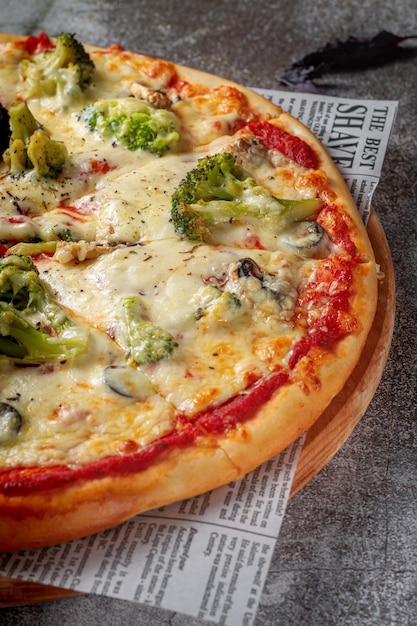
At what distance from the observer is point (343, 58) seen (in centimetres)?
748

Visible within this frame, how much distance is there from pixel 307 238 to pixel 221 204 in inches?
21.2

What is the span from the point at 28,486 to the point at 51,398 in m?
0.46

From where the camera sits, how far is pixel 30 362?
13.5 feet

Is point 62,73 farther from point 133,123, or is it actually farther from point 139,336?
point 139,336

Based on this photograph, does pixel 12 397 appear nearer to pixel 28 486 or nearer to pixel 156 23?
pixel 28 486

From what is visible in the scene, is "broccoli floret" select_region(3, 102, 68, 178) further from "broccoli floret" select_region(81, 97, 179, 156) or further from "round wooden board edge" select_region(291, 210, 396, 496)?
"round wooden board edge" select_region(291, 210, 396, 496)

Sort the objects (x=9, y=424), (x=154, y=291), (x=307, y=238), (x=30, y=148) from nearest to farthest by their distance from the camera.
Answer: (x=9, y=424)
(x=154, y=291)
(x=307, y=238)
(x=30, y=148)

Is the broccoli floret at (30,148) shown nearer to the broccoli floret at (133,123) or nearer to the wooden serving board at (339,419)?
the broccoli floret at (133,123)

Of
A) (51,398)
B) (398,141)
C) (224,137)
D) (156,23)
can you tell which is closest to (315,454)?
(51,398)

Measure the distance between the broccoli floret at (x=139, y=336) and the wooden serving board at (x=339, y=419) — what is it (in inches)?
33.9

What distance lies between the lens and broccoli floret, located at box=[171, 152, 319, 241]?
15.7ft

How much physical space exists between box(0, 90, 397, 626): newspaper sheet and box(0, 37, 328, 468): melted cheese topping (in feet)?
1.29

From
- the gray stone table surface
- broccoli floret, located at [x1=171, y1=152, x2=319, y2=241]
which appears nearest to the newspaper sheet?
the gray stone table surface

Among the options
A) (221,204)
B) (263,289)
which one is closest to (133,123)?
(221,204)
